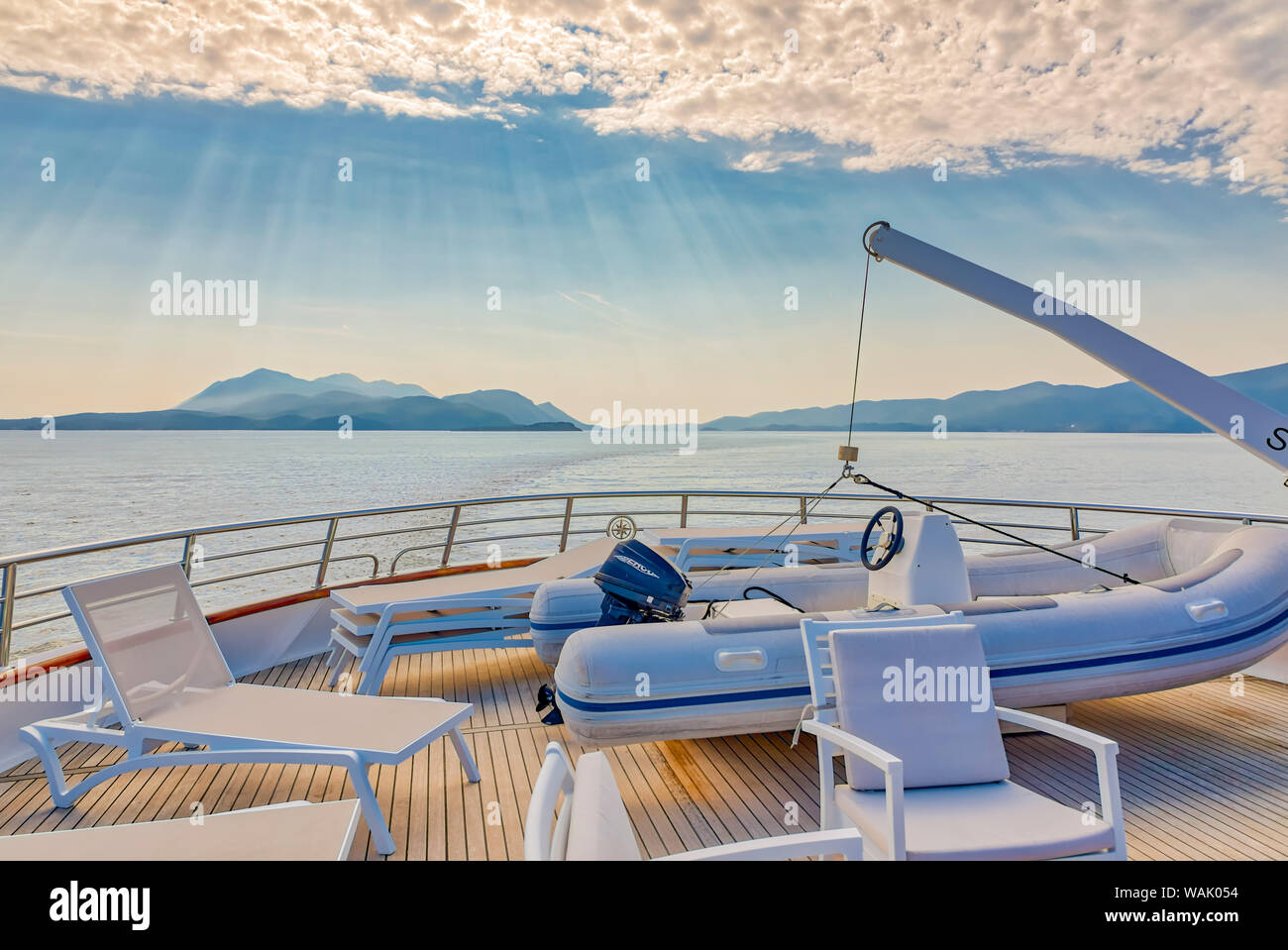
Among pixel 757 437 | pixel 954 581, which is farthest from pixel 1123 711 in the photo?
pixel 757 437

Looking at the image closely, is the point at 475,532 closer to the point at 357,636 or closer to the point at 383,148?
the point at 383,148

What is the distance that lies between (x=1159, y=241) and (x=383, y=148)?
18.3 metres

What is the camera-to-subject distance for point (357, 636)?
3945 mm

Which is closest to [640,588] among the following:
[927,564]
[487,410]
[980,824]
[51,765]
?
[927,564]

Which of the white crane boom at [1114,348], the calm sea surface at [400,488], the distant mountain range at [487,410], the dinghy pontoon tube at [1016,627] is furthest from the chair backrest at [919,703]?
the calm sea surface at [400,488]

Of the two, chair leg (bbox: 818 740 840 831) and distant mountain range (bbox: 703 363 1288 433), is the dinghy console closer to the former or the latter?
chair leg (bbox: 818 740 840 831)

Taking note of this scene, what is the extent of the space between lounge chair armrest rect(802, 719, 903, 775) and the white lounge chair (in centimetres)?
125

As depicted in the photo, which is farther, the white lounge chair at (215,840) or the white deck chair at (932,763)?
the white deck chair at (932,763)

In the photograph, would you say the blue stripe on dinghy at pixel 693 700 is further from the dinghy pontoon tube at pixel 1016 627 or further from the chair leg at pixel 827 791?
the chair leg at pixel 827 791

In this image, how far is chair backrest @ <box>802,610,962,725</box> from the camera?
2.37 metres

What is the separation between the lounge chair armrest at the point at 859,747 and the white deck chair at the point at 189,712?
4.28 ft

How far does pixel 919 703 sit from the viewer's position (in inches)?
89.7

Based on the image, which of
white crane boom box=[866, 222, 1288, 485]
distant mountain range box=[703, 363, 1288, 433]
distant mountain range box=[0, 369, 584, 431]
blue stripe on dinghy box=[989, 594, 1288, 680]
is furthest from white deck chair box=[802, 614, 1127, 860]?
distant mountain range box=[0, 369, 584, 431]

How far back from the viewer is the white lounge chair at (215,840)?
1509 millimetres
